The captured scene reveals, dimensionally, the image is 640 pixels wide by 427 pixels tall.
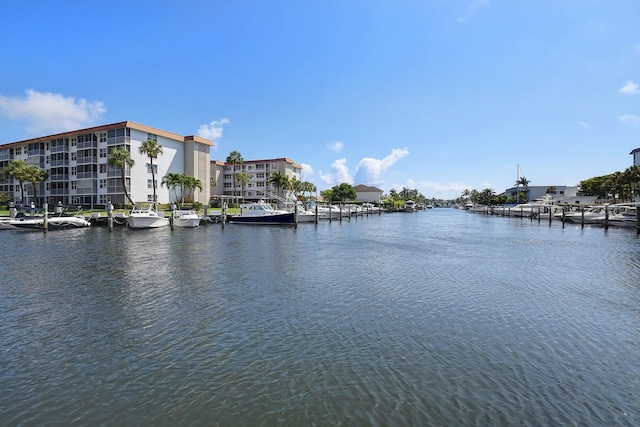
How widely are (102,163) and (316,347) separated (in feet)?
256

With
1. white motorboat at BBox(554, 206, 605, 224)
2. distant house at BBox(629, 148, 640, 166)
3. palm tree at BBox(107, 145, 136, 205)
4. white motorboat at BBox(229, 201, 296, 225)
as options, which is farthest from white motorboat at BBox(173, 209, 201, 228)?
distant house at BBox(629, 148, 640, 166)

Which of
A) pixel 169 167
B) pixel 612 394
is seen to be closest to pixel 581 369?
pixel 612 394

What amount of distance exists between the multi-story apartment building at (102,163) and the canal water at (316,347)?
181 feet

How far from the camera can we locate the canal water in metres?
7.23

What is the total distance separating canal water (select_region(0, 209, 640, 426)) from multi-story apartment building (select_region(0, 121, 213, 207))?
2172 inches

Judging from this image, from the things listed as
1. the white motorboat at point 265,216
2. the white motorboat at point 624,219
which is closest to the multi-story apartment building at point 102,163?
the white motorboat at point 265,216

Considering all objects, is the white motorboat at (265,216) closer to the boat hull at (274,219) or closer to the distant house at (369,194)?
the boat hull at (274,219)

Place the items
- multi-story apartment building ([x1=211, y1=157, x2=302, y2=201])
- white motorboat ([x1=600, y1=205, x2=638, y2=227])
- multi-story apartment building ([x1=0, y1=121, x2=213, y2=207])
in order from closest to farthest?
white motorboat ([x1=600, y1=205, x2=638, y2=227]) < multi-story apartment building ([x1=0, y1=121, x2=213, y2=207]) < multi-story apartment building ([x1=211, y1=157, x2=302, y2=201])

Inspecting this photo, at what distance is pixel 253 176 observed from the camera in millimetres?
113562

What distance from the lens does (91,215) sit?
54.8 metres

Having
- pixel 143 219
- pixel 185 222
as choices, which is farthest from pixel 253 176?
pixel 143 219

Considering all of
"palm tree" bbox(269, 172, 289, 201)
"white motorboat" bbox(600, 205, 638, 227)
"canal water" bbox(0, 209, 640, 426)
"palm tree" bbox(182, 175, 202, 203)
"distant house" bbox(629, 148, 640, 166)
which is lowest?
"canal water" bbox(0, 209, 640, 426)

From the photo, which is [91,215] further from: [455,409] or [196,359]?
[455,409]

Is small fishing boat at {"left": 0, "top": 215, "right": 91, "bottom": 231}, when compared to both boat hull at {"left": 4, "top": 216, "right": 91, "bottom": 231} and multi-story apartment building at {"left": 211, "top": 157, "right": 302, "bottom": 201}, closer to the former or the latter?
boat hull at {"left": 4, "top": 216, "right": 91, "bottom": 231}
